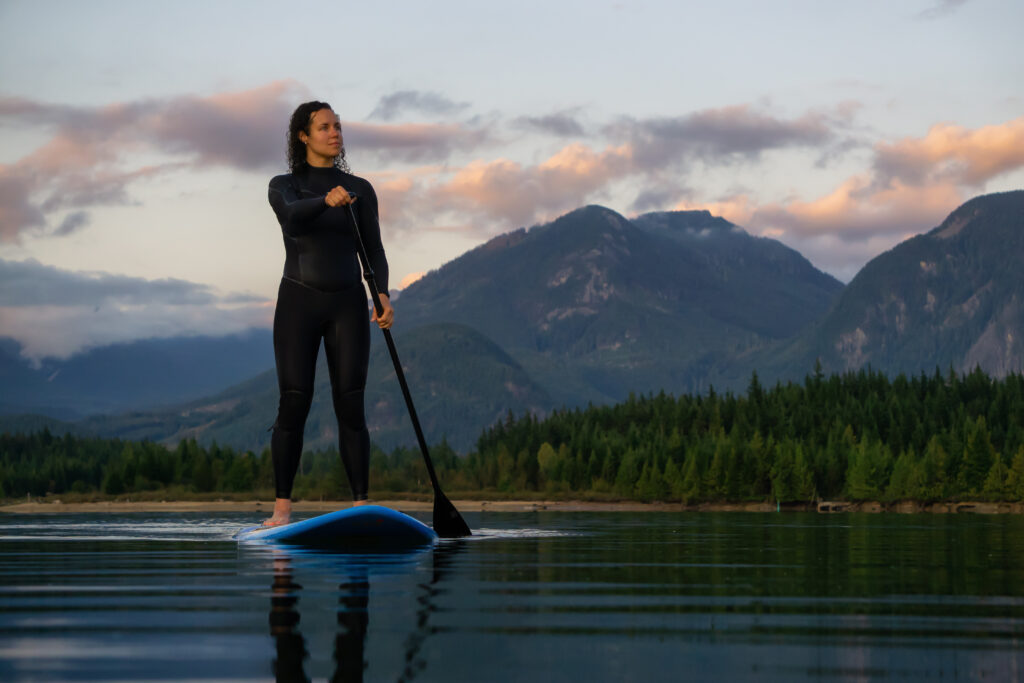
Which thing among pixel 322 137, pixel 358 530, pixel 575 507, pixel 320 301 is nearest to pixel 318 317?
pixel 320 301

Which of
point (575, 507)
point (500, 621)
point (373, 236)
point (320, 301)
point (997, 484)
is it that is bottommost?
point (575, 507)

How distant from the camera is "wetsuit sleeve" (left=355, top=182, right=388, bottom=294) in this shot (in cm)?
2080

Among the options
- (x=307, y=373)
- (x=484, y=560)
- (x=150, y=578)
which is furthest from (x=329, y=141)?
(x=150, y=578)

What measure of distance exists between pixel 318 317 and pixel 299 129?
10.2 ft

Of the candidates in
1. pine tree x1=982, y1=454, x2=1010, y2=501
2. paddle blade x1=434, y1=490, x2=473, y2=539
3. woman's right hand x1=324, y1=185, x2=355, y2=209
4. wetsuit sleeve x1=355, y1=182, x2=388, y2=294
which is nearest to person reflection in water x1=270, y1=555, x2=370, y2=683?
woman's right hand x1=324, y1=185, x2=355, y2=209

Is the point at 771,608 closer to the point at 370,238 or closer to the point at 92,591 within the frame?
the point at 92,591

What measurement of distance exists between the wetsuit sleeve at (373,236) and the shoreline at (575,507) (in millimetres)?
140024

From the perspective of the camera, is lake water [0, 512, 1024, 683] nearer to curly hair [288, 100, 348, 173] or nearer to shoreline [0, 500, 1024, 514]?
curly hair [288, 100, 348, 173]

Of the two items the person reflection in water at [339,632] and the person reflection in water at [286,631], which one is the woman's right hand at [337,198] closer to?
the person reflection in water at [286,631]

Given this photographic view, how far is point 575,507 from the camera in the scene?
188625mm

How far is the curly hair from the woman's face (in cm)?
7

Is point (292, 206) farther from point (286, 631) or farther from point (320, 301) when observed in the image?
point (286, 631)

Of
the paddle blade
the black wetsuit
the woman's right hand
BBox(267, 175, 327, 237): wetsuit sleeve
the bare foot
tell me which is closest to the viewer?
the woman's right hand

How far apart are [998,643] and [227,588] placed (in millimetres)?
6432
